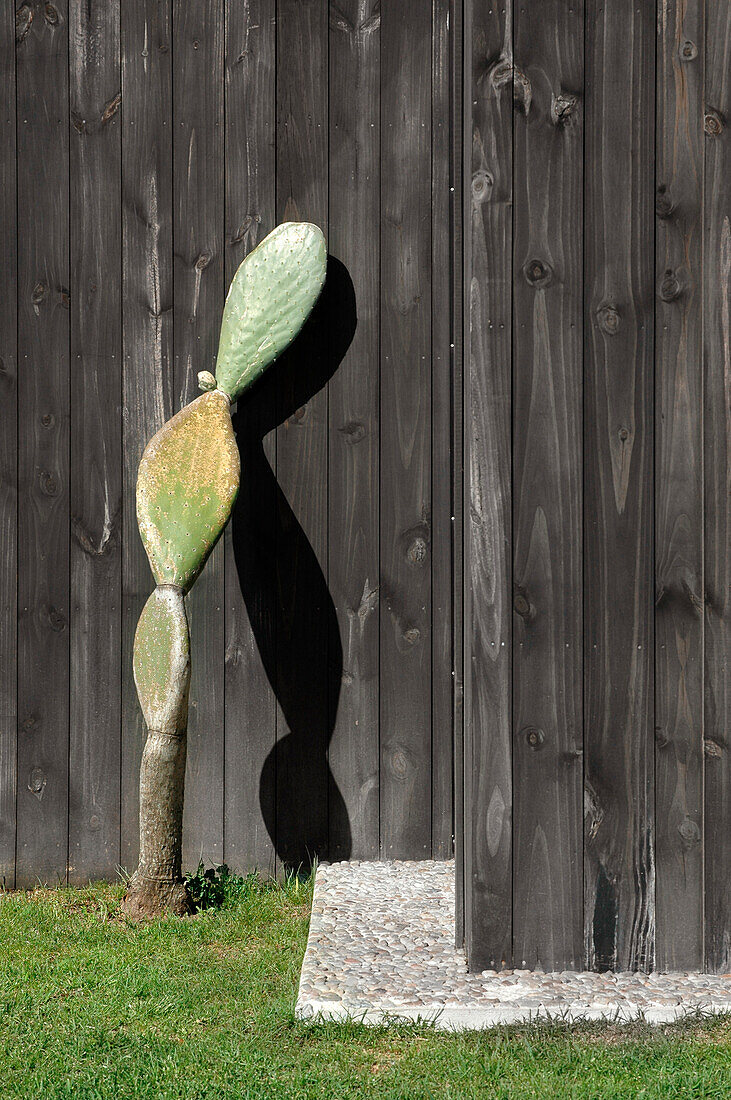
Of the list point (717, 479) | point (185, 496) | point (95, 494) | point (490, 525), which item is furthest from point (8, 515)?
point (717, 479)

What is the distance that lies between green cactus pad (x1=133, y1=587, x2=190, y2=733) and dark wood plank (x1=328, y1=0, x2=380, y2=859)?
649 mm

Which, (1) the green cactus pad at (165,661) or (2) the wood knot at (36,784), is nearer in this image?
(1) the green cactus pad at (165,661)

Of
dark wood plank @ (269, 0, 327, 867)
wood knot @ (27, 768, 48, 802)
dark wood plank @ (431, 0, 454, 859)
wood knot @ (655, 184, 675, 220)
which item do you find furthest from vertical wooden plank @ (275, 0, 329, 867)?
wood knot @ (655, 184, 675, 220)

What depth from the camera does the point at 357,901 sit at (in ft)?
10.6

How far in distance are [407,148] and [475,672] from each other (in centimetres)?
187

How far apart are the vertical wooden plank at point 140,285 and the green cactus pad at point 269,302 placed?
1.09ft

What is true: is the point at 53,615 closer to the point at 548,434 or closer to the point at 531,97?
the point at 548,434

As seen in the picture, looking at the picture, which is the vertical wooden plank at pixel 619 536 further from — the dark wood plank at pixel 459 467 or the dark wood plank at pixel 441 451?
the dark wood plank at pixel 441 451

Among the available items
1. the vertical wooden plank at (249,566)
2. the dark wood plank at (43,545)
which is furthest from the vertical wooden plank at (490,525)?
the dark wood plank at (43,545)

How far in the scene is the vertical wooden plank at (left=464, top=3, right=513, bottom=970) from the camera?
8.76ft

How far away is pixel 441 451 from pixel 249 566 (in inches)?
29.3

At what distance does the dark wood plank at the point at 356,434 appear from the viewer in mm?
3586

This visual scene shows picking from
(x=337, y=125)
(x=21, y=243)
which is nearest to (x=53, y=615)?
(x=21, y=243)

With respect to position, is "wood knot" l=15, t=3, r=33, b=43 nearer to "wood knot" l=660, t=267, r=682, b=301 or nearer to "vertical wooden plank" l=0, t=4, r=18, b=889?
"vertical wooden plank" l=0, t=4, r=18, b=889
